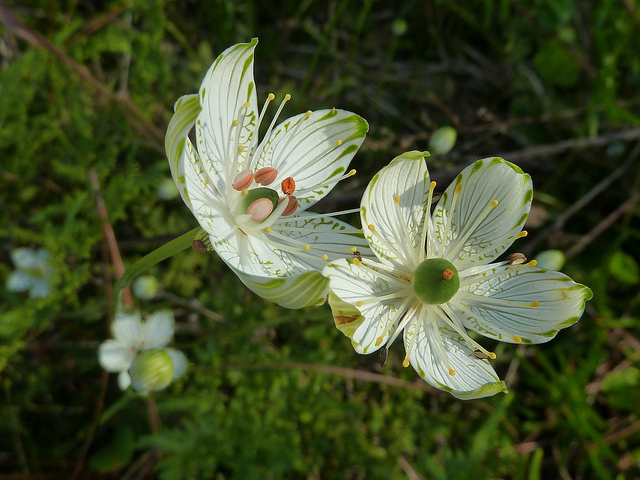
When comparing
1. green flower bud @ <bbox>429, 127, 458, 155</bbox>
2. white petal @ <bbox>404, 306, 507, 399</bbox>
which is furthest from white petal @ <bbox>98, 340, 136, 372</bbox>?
green flower bud @ <bbox>429, 127, 458, 155</bbox>

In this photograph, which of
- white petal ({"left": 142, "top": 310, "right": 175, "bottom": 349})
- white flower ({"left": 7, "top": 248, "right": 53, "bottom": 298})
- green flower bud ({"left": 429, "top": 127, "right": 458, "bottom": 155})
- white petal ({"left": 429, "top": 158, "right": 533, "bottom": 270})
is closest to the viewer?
white petal ({"left": 429, "top": 158, "right": 533, "bottom": 270})

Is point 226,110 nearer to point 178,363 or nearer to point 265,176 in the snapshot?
point 265,176

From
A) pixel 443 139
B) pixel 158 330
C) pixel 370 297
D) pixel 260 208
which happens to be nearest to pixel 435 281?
pixel 370 297

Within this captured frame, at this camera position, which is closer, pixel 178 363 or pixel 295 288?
pixel 295 288

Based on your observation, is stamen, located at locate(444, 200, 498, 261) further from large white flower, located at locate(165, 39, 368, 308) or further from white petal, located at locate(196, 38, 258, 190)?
white petal, located at locate(196, 38, 258, 190)

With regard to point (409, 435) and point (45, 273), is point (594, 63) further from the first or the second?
point (45, 273)

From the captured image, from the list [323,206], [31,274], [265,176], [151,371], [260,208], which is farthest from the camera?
[323,206]

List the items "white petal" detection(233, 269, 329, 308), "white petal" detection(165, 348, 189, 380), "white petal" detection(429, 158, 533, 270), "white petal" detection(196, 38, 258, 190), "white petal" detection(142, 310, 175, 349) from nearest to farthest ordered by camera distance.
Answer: "white petal" detection(233, 269, 329, 308) → "white petal" detection(196, 38, 258, 190) → "white petal" detection(429, 158, 533, 270) → "white petal" detection(165, 348, 189, 380) → "white petal" detection(142, 310, 175, 349)
